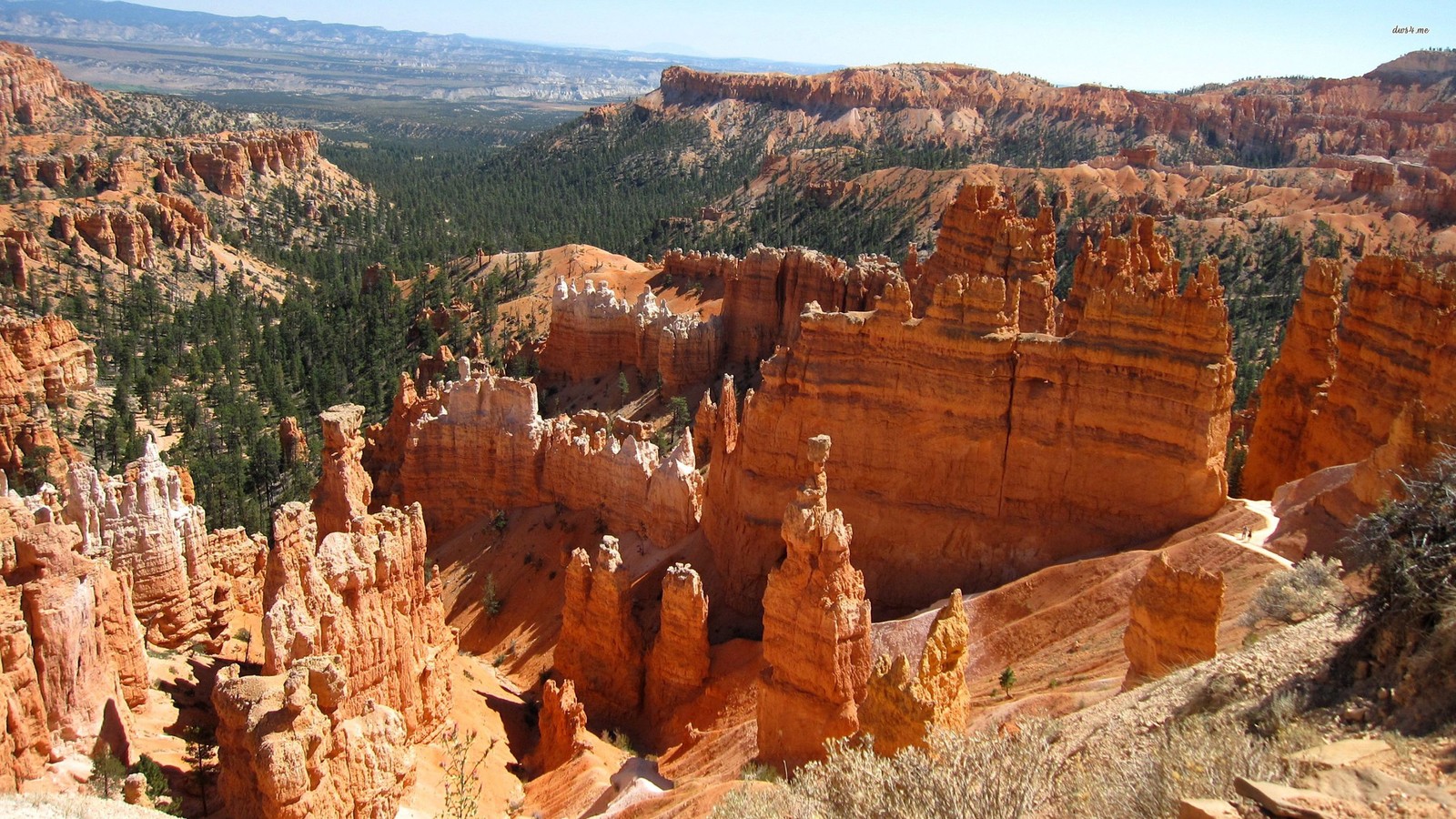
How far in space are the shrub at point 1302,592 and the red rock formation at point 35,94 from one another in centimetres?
16582

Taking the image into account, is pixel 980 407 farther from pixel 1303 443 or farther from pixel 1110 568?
pixel 1303 443

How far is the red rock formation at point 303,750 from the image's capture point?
13.5 meters

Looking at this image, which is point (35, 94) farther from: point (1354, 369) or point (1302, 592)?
point (1302, 592)

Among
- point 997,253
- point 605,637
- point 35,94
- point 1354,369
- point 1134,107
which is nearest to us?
point 605,637

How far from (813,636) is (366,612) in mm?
8237

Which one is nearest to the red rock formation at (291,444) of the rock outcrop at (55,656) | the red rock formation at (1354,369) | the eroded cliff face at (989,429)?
the eroded cliff face at (989,429)

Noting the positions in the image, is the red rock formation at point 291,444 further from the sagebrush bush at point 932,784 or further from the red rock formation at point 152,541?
the sagebrush bush at point 932,784

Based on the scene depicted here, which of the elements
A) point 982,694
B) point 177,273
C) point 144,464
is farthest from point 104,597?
point 177,273

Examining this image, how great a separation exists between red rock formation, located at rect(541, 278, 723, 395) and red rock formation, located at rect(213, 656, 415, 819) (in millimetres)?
34923

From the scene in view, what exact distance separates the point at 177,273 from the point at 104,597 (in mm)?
84725

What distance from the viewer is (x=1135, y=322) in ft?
77.3

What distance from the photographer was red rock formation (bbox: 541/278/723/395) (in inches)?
1972

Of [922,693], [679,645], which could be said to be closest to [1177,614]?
[922,693]

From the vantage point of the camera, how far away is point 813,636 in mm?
19094
